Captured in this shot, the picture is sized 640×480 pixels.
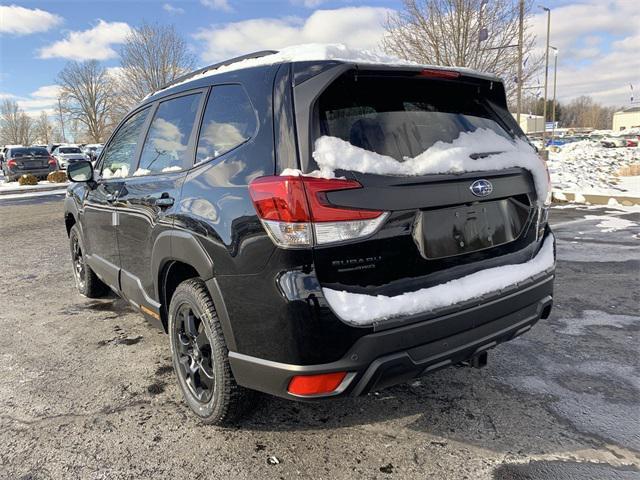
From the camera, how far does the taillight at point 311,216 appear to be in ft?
6.35

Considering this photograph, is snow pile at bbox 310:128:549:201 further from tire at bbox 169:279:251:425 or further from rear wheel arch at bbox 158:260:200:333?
rear wheel arch at bbox 158:260:200:333

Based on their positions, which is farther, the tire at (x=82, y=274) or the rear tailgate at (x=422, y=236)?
the tire at (x=82, y=274)

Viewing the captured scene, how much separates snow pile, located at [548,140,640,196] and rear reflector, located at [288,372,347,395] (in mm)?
12186

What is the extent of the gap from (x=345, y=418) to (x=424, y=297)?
1.01 metres

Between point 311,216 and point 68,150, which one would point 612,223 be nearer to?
point 311,216

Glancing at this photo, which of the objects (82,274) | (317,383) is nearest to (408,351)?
(317,383)

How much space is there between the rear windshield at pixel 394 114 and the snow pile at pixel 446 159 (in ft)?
0.14

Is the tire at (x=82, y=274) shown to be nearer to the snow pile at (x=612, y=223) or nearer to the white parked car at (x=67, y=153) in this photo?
the snow pile at (x=612, y=223)

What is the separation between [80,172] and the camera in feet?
13.8

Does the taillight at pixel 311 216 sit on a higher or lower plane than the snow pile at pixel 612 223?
higher

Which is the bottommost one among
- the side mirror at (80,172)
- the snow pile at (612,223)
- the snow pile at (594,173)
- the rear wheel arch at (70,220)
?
the snow pile at (612,223)

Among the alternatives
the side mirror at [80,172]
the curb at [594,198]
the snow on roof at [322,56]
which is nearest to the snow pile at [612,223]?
the curb at [594,198]

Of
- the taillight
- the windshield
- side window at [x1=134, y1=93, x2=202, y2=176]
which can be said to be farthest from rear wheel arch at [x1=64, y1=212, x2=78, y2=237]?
the windshield

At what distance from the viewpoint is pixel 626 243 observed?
6.93 metres
